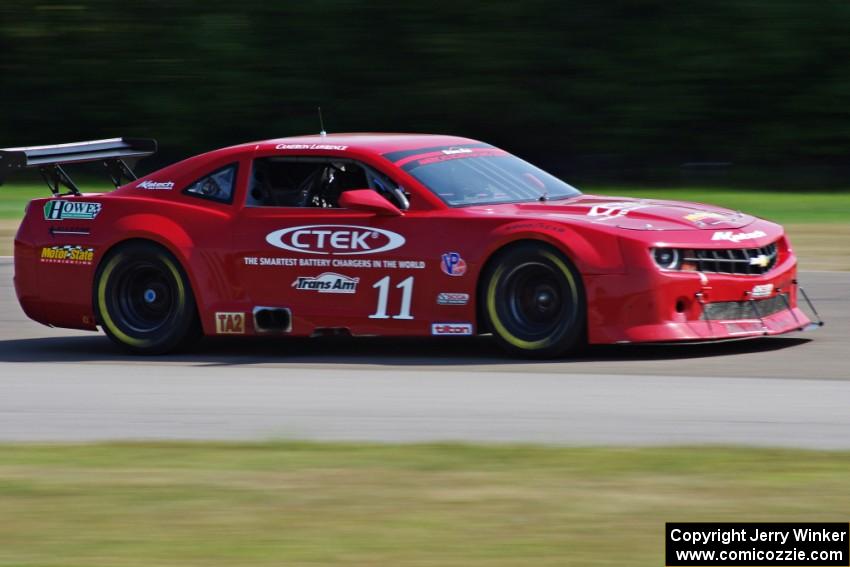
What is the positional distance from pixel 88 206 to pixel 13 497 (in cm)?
445

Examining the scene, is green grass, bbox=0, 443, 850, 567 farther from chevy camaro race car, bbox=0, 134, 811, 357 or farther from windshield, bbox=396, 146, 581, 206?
windshield, bbox=396, 146, 581, 206

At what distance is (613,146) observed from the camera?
22.7 m

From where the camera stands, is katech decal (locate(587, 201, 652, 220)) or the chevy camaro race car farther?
katech decal (locate(587, 201, 652, 220))

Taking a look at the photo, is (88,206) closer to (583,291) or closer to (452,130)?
(583,291)

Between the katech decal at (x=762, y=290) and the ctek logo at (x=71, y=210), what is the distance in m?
4.15

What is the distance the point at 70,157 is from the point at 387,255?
262cm

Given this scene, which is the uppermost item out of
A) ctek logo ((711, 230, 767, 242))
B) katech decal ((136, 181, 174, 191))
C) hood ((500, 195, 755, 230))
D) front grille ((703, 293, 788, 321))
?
katech decal ((136, 181, 174, 191))

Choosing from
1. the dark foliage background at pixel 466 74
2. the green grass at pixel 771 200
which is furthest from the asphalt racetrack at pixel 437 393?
the dark foliage background at pixel 466 74

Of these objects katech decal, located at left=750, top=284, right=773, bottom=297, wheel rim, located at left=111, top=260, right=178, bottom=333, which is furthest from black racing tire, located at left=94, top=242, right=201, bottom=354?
katech decal, located at left=750, top=284, right=773, bottom=297

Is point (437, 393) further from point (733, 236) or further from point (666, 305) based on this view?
point (733, 236)

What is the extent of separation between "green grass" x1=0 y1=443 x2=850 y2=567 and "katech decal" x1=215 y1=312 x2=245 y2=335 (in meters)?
2.81

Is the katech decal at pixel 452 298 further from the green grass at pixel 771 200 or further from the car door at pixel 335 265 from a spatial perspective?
the green grass at pixel 771 200

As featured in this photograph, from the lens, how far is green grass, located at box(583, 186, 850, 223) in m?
17.9

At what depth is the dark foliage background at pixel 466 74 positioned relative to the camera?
853 inches
